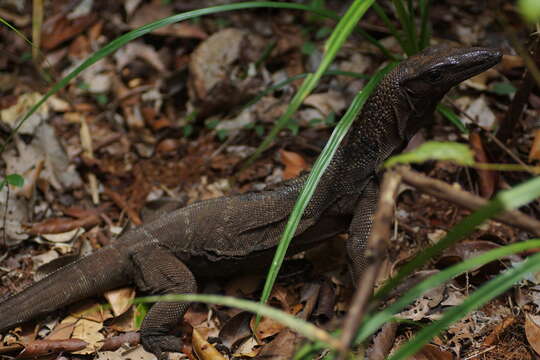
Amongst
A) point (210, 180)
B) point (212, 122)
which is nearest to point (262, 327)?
point (210, 180)

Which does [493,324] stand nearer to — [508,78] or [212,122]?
[508,78]

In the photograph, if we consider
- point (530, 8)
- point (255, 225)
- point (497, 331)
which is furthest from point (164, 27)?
point (530, 8)

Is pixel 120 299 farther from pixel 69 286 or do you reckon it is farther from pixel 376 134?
pixel 376 134

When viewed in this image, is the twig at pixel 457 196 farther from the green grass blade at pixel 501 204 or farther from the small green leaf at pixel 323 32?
the small green leaf at pixel 323 32

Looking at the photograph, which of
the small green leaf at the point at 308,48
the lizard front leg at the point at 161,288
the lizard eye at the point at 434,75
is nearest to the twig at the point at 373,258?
the lizard eye at the point at 434,75

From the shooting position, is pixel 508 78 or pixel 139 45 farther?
pixel 139 45

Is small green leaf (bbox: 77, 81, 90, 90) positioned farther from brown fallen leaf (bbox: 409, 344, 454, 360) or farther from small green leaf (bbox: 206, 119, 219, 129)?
brown fallen leaf (bbox: 409, 344, 454, 360)

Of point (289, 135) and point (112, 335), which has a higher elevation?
point (289, 135)
